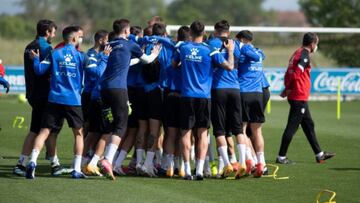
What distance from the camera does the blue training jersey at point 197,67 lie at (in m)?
13.7

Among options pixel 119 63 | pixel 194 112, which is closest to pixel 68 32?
pixel 119 63

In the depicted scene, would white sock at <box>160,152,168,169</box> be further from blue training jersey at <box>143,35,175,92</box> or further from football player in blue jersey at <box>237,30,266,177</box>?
football player in blue jersey at <box>237,30,266,177</box>

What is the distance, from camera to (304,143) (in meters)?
20.3

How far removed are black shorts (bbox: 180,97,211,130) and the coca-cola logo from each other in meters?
22.5

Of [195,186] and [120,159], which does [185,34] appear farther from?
[195,186]

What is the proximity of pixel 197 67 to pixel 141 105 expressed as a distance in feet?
4.49

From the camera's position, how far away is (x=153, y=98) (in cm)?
1445

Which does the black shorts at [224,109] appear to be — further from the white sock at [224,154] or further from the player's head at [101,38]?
the player's head at [101,38]

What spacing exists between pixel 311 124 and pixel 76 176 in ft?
17.1

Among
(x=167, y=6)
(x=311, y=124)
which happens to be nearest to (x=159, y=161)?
(x=311, y=124)

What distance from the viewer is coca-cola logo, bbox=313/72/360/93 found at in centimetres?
3569

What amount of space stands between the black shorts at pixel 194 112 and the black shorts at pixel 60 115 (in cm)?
156

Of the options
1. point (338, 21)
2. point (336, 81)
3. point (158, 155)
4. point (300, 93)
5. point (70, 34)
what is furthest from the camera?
point (338, 21)

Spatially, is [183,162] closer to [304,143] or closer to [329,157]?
[329,157]
